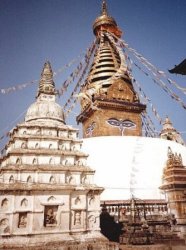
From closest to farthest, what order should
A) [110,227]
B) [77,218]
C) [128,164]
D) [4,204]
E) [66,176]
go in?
[4,204]
[77,218]
[66,176]
[110,227]
[128,164]

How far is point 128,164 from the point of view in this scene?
17.6 m

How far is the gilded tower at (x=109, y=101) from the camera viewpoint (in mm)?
24156

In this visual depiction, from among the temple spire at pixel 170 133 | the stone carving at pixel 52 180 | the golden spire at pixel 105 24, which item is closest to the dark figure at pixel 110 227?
the stone carving at pixel 52 180

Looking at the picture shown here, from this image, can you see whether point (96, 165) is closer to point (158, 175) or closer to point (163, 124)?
point (158, 175)

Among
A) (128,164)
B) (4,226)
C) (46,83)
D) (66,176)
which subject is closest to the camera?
(4,226)

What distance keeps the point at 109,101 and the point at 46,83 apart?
882 centimetres

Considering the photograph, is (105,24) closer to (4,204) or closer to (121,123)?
(121,123)

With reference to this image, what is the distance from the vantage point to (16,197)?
10.7m

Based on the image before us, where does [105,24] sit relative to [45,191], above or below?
above

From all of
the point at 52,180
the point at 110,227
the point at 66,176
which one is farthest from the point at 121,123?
the point at 52,180

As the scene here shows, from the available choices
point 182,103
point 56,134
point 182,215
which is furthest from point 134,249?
point 182,103

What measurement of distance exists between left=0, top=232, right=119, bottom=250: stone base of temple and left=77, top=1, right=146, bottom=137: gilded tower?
1326 centimetres

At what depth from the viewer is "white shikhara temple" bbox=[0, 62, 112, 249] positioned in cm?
1048

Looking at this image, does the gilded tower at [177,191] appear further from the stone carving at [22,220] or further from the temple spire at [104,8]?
the temple spire at [104,8]
